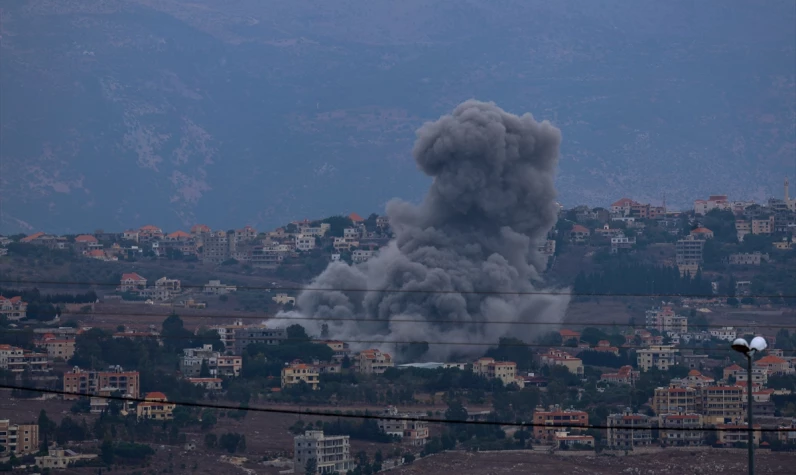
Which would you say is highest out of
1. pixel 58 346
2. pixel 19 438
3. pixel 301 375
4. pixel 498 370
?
pixel 58 346

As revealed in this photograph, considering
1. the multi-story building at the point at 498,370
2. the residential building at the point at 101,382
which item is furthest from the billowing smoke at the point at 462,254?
the residential building at the point at 101,382

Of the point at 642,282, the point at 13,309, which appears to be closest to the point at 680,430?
the point at 13,309

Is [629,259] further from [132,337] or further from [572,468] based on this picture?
[572,468]

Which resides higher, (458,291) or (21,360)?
(458,291)

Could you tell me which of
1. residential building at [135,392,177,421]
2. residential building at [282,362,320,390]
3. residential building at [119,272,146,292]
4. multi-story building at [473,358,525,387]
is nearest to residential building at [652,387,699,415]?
multi-story building at [473,358,525,387]

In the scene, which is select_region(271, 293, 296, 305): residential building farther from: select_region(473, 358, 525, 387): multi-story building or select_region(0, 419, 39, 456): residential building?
select_region(0, 419, 39, 456): residential building

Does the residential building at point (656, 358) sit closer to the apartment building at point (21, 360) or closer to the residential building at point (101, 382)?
the residential building at point (101, 382)

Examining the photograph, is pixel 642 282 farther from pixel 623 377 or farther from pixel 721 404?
pixel 721 404
